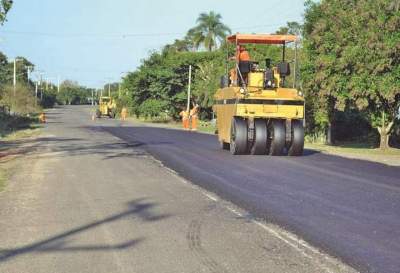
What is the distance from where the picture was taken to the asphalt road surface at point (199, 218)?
6.75m

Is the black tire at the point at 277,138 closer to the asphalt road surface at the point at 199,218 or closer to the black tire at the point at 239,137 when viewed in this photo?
the black tire at the point at 239,137

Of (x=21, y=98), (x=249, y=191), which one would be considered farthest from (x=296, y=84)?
(x=21, y=98)

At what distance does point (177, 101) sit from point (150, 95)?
2997 mm

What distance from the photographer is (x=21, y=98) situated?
2972 inches

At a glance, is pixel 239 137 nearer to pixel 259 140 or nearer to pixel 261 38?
pixel 259 140

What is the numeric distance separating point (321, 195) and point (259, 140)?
8.86 metres

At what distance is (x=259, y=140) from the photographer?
66.6 feet

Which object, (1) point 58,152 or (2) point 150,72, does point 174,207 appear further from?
(2) point 150,72

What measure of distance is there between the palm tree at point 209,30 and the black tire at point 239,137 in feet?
229

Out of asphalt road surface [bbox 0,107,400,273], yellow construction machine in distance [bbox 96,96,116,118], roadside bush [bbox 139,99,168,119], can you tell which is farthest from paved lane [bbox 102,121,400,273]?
yellow construction machine in distance [bbox 96,96,116,118]

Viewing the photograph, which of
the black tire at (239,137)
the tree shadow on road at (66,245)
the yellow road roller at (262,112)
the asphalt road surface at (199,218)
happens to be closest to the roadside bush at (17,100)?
the yellow road roller at (262,112)

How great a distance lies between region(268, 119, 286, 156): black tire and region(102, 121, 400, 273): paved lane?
89cm

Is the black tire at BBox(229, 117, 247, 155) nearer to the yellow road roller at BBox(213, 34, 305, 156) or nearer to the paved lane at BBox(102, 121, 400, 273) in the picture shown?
the yellow road roller at BBox(213, 34, 305, 156)

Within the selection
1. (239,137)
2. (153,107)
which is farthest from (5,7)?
(153,107)
